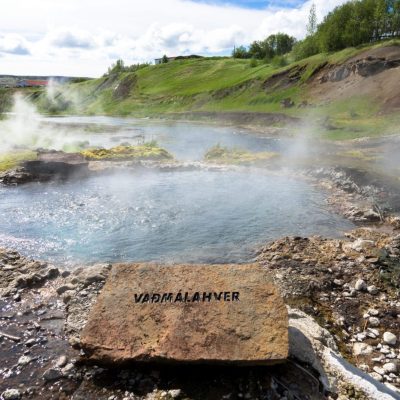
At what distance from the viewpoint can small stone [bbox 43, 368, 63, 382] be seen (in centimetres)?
634

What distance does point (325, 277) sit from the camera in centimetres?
999

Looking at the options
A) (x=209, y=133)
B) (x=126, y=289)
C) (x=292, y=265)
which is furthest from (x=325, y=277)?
(x=209, y=133)

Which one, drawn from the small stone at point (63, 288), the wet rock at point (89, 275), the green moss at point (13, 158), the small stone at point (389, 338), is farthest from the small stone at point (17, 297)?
the green moss at point (13, 158)

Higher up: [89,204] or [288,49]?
[288,49]

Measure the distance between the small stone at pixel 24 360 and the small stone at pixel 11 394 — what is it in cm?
65

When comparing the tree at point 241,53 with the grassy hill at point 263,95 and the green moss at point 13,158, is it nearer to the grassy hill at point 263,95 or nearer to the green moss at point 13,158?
the grassy hill at point 263,95

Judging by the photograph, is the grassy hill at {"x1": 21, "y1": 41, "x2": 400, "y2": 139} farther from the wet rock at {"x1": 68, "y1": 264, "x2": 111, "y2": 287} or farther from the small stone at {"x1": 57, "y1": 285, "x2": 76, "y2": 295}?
the small stone at {"x1": 57, "y1": 285, "x2": 76, "y2": 295}

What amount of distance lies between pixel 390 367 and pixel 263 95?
62156mm

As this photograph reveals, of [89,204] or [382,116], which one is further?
[382,116]

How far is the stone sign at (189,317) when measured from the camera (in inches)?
237

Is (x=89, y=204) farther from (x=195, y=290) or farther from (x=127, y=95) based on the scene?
(x=127, y=95)

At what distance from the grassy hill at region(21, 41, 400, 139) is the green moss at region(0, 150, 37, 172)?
27681 millimetres

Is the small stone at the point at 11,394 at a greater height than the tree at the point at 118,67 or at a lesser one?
lesser

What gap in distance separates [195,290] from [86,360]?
2177mm
